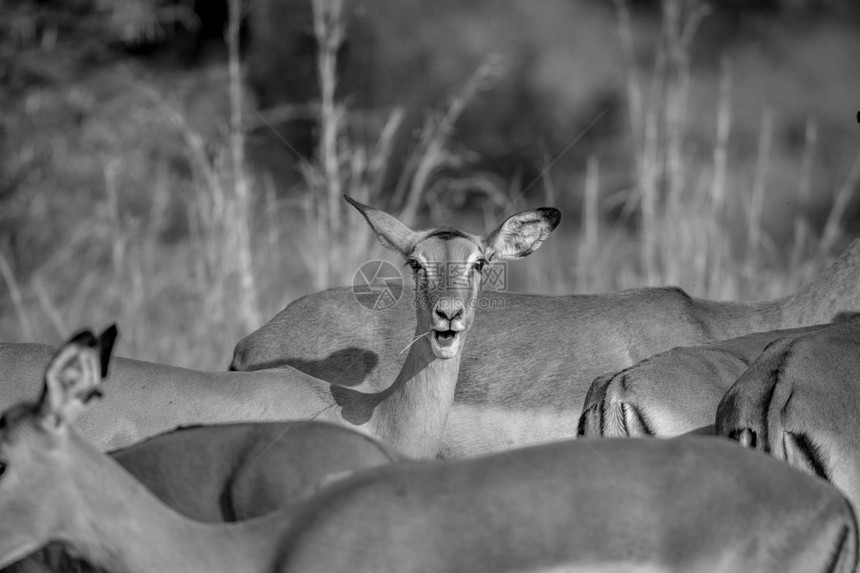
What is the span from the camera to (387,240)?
540cm

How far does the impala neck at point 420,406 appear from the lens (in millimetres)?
5016

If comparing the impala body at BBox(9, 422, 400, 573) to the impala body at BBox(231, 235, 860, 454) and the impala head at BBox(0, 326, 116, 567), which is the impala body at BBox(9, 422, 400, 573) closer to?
the impala head at BBox(0, 326, 116, 567)

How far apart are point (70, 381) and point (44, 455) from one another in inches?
7.0

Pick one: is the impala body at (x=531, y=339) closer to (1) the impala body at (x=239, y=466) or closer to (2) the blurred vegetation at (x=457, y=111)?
A: (1) the impala body at (x=239, y=466)

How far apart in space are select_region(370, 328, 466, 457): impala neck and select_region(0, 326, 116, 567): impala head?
88.8 inches

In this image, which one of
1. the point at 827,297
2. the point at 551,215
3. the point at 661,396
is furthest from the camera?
the point at 827,297

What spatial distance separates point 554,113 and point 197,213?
16.9 feet

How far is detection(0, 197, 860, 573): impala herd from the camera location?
110 inches

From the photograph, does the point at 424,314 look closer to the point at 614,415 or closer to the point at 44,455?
the point at 614,415

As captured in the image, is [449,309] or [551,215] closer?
[449,309]

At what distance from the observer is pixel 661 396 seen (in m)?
4.67

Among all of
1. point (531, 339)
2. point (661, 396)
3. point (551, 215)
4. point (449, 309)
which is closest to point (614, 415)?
point (661, 396)

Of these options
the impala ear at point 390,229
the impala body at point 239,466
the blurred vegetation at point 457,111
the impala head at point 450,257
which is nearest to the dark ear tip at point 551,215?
the impala head at point 450,257

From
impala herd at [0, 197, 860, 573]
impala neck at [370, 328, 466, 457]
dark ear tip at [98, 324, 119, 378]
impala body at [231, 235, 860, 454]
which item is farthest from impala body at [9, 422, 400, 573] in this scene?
impala body at [231, 235, 860, 454]
